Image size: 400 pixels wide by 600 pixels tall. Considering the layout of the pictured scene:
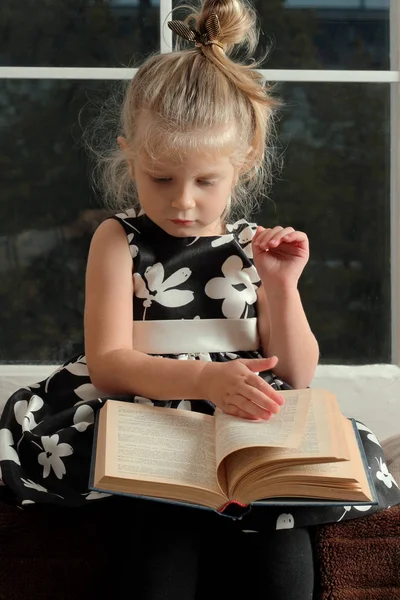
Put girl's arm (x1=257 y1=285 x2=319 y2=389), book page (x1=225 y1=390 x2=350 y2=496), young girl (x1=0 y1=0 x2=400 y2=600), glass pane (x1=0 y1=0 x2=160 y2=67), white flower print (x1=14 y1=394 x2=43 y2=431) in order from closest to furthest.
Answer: book page (x1=225 y1=390 x2=350 y2=496), young girl (x1=0 y1=0 x2=400 y2=600), white flower print (x1=14 y1=394 x2=43 y2=431), girl's arm (x1=257 y1=285 x2=319 y2=389), glass pane (x1=0 y1=0 x2=160 y2=67)

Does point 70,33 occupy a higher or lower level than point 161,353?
higher

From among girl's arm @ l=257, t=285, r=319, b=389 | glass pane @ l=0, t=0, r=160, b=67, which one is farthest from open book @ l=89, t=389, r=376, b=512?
glass pane @ l=0, t=0, r=160, b=67

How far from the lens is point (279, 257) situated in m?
1.43

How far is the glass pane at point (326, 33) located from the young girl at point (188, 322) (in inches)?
17.1

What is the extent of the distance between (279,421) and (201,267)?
0.39 metres

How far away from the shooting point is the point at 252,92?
4.68 feet

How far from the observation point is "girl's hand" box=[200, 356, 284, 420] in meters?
1.17

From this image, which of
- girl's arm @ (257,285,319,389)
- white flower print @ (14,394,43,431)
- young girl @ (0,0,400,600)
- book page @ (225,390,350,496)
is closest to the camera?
book page @ (225,390,350,496)

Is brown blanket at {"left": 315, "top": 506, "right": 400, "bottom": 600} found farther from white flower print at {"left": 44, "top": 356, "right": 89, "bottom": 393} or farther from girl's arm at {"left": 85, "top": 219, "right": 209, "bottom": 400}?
white flower print at {"left": 44, "top": 356, "right": 89, "bottom": 393}

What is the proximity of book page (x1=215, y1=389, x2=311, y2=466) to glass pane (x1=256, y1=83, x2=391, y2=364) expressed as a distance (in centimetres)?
83

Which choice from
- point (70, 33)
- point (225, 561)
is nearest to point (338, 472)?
Result: point (225, 561)

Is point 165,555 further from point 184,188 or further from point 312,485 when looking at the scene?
point 184,188

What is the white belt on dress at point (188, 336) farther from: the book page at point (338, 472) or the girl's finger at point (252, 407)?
the book page at point (338, 472)

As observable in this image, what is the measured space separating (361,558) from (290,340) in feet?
1.13
